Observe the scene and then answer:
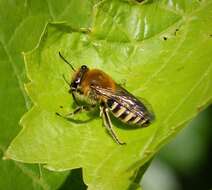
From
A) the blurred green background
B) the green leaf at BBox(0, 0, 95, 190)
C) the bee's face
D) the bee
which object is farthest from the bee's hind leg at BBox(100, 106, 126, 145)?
the blurred green background

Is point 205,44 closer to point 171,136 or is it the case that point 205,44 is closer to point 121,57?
point 121,57

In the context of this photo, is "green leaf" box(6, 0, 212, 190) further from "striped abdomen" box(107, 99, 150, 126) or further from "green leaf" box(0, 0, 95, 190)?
"green leaf" box(0, 0, 95, 190)

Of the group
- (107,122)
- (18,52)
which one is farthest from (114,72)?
(18,52)

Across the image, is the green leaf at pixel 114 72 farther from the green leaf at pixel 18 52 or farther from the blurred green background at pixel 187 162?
the blurred green background at pixel 187 162

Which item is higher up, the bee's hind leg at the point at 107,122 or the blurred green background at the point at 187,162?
the bee's hind leg at the point at 107,122

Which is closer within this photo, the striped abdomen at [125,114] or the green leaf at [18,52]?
the striped abdomen at [125,114]

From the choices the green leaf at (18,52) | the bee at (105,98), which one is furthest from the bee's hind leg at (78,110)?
the green leaf at (18,52)
